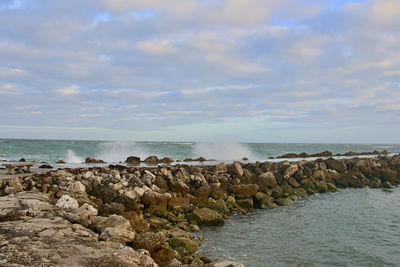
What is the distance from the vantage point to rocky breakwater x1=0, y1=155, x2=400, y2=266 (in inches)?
297

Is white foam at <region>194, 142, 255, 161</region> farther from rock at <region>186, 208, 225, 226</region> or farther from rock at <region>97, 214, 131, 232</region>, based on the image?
rock at <region>97, 214, 131, 232</region>

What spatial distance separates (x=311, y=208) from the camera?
15.4 metres

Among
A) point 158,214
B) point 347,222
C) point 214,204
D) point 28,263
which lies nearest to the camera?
point 28,263

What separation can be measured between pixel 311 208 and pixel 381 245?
5.35 metres

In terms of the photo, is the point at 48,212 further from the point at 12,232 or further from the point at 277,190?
the point at 277,190

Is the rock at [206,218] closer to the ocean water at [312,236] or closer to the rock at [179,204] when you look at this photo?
the ocean water at [312,236]

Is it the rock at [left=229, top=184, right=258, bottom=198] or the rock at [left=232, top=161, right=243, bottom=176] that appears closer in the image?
the rock at [left=229, top=184, right=258, bottom=198]

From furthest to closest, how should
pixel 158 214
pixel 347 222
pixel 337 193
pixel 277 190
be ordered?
pixel 337 193 → pixel 277 190 → pixel 347 222 → pixel 158 214

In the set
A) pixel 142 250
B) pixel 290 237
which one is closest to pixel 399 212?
pixel 290 237

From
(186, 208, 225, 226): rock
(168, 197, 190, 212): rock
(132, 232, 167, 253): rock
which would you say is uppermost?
(132, 232, 167, 253): rock

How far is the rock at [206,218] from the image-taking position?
12.0 meters

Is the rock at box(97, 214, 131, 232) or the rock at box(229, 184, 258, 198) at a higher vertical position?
the rock at box(97, 214, 131, 232)

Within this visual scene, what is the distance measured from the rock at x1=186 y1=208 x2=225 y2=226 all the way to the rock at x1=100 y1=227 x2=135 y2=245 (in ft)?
14.7

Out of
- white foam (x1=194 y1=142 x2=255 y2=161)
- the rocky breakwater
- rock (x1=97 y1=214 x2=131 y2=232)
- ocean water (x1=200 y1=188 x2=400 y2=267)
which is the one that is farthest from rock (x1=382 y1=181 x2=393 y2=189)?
rock (x1=97 y1=214 x2=131 y2=232)
